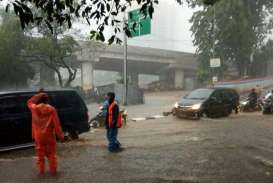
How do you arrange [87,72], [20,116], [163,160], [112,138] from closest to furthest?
[163,160] < [112,138] < [20,116] < [87,72]

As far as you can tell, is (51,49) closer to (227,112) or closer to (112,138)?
(227,112)

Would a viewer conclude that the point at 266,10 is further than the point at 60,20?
Yes

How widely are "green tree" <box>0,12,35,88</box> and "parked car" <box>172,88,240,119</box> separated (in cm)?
1360

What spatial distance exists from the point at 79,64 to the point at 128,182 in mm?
54069

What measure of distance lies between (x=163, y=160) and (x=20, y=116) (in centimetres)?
458

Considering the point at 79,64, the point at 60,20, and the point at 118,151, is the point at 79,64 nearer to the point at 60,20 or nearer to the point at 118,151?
the point at 118,151

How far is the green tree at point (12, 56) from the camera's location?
3353 cm

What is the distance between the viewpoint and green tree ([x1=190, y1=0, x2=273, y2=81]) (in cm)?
5522

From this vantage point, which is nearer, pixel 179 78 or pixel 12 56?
pixel 12 56

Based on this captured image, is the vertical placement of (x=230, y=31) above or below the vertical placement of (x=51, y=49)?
above

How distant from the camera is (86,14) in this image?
898cm

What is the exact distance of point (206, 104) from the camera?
24828mm

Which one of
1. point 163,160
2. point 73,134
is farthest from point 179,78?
point 163,160


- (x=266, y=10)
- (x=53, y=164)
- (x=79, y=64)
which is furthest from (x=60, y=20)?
(x=266, y=10)
